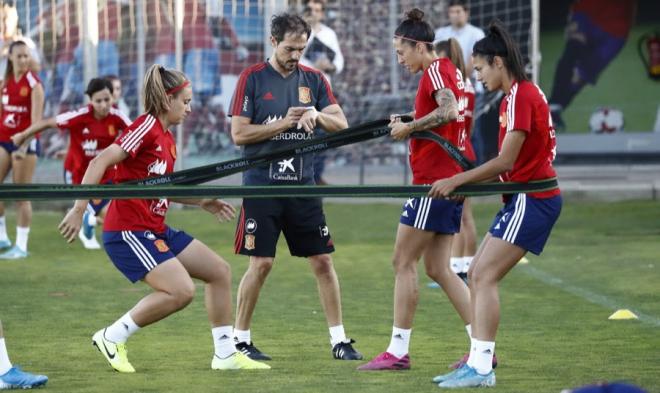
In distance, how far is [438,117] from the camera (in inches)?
347

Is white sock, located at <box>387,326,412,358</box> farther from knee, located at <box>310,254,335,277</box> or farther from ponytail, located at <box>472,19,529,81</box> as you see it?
ponytail, located at <box>472,19,529,81</box>

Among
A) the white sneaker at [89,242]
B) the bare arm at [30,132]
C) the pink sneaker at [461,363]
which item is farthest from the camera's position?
the white sneaker at [89,242]

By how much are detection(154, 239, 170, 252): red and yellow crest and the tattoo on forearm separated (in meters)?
1.59

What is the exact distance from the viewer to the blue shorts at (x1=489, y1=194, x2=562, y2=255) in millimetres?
8250

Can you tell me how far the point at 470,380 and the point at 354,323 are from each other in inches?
113

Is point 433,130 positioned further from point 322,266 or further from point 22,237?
point 22,237

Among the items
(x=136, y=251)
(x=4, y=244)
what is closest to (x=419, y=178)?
(x=136, y=251)

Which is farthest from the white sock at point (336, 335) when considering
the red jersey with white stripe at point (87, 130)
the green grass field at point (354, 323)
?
the red jersey with white stripe at point (87, 130)

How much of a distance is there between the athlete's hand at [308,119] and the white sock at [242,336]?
141cm

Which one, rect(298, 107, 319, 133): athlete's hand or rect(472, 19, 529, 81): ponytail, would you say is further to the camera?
rect(298, 107, 319, 133): athlete's hand

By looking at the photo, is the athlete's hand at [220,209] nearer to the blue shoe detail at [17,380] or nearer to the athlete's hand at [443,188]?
the athlete's hand at [443,188]

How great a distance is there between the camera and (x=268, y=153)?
875cm

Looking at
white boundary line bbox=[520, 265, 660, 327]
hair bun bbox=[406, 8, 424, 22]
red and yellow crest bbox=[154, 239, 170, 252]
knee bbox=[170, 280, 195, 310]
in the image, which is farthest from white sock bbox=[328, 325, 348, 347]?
white boundary line bbox=[520, 265, 660, 327]

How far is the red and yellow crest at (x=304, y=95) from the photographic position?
9719 millimetres
